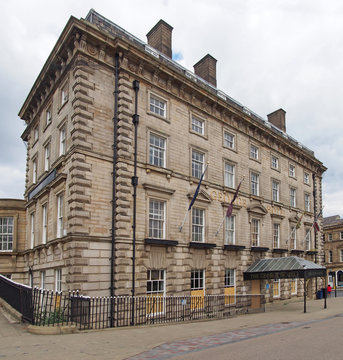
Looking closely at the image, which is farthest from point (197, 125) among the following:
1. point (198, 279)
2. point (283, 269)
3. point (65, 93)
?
point (283, 269)

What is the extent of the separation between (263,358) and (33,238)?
17.8 meters

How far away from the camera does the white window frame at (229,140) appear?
25648mm

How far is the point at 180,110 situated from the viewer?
73.0 feet

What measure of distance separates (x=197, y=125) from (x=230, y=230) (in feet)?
23.9

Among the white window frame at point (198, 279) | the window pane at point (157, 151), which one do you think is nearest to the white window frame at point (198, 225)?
the white window frame at point (198, 279)

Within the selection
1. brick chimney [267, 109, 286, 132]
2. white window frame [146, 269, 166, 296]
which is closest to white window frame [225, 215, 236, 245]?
white window frame [146, 269, 166, 296]

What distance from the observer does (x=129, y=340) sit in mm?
11430

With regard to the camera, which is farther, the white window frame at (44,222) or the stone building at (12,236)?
the stone building at (12,236)

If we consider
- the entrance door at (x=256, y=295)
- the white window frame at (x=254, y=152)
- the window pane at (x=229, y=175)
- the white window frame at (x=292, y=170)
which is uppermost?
the white window frame at (x=254, y=152)

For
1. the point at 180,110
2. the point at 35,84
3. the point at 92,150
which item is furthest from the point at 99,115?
the point at 35,84

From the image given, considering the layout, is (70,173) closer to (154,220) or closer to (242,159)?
(154,220)

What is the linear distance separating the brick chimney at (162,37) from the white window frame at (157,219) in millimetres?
11487

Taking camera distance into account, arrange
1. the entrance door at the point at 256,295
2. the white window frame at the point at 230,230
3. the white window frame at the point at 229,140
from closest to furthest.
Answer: the entrance door at the point at 256,295
the white window frame at the point at 230,230
the white window frame at the point at 229,140

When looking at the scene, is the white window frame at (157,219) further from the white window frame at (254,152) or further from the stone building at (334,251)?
the stone building at (334,251)
